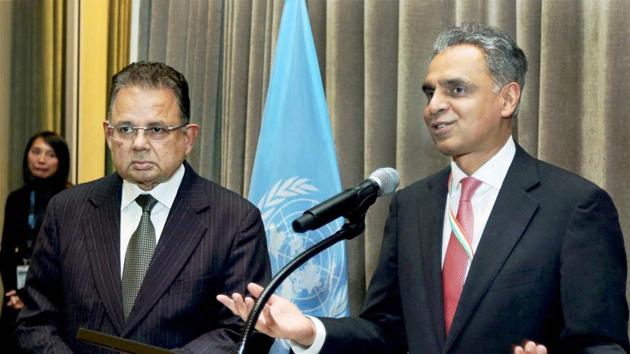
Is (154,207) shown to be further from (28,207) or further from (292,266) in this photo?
(28,207)

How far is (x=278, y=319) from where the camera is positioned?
1.80m

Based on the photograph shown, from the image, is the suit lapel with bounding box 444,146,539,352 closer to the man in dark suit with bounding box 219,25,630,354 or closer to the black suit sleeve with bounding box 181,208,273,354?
the man in dark suit with bounding box 219,25,630,354

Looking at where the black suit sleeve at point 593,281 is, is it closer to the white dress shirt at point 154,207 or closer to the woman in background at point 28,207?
the white dress shirt at point 154,207

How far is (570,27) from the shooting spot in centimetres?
314

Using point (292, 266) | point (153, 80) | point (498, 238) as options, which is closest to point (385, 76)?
point (153, 80)

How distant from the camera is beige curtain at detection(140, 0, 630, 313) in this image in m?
3.07

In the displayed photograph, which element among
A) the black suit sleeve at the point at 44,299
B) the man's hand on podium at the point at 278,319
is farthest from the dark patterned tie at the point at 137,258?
the man's hand on podium at the point at 278,319

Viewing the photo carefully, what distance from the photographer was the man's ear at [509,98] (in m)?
2.08

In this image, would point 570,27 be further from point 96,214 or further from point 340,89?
point 96,214

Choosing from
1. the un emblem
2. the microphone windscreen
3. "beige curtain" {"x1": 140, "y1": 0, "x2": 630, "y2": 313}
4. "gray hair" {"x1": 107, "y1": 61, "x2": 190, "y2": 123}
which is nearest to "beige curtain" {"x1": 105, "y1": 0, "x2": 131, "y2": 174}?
"beige curtain" {"x1": 140, "y1": 0, "x2": 630, "y2": 313}

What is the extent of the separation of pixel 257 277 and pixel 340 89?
60.9 inches

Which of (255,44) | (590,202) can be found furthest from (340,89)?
(590,202)

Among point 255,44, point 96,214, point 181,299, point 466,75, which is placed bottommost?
point 181,299

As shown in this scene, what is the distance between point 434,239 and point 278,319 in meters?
0.47
